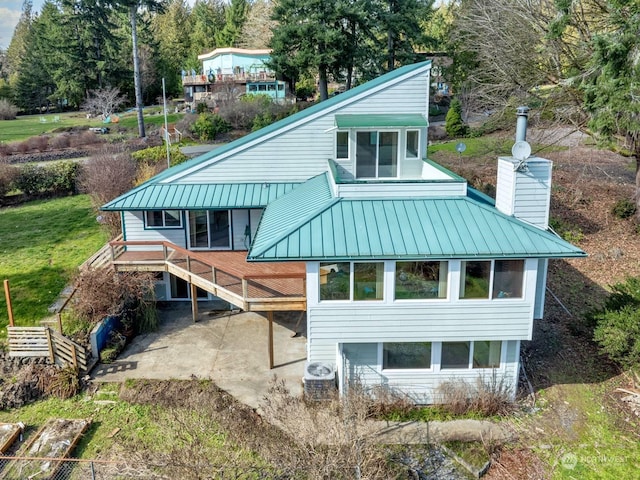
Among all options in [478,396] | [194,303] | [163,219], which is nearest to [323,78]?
[163,219]

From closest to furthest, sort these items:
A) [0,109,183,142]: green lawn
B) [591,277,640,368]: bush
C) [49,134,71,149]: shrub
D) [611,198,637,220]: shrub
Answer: [591,277,640,368]: bush
[611,198,637,220]: shrub
[49,134,71,149]: shrub
[0,109,183,142]: green lawn

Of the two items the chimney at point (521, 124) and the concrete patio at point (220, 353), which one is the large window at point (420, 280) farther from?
the chimney at point (521, 124)

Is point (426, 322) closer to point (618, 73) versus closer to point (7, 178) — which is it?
point (618, 73)

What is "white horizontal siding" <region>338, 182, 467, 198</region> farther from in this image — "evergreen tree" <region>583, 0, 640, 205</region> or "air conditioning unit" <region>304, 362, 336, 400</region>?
"evergreen tree" <region>583, 0, 640, 205</region>

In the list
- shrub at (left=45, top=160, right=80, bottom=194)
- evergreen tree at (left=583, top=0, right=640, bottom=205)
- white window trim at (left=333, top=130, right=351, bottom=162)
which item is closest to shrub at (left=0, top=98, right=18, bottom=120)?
shrub at (left=45, top=160, right=80, bottom=194)

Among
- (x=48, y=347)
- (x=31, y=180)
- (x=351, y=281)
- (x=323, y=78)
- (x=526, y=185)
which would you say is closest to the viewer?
(x=351, y=281)

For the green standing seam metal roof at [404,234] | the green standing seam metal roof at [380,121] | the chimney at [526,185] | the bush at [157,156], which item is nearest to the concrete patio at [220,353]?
the green standing seam metal roof at [404,234]
